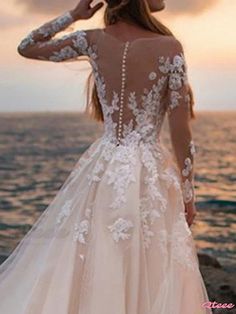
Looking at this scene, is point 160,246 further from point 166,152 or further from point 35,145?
Answer: point 35,145

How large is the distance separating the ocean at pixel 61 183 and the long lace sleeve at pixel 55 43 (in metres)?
0.46

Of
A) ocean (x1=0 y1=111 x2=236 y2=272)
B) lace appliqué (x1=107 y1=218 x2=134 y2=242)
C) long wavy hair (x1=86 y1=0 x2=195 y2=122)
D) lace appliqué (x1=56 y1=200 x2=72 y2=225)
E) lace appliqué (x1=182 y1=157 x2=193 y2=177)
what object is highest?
long wavy hair (x1=86 y1=0 x2=195 y2=122)

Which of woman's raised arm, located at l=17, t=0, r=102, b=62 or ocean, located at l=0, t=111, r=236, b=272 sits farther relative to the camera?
ocean, located at l=0, t=111, r=236, b=272

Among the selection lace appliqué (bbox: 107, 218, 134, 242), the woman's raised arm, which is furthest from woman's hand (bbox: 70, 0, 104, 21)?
lace appliqué (bbox: 107, 218, 134, 242)

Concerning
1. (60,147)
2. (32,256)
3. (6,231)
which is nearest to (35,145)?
(60,147)

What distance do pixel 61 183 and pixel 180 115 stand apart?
26077 millimetres

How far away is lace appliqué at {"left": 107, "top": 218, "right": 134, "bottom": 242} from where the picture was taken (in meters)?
4.16

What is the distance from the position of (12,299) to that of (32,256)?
0.89ft

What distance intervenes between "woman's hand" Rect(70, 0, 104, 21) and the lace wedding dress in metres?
0.05

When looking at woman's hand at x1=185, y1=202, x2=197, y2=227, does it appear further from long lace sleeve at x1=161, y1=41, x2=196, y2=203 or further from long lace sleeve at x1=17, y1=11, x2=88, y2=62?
long lace sleeve at x1=17, y1=11, x2=88, y2=62

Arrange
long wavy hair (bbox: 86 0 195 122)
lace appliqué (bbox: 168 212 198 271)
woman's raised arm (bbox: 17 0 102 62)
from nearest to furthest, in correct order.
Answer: long wavy hair (bbox: 86 0 195 122) → lace appliqué (bbox: 168 212 198 271) → woman's raised arm (bbox: 17 0 102 62)

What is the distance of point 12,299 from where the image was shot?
439cm

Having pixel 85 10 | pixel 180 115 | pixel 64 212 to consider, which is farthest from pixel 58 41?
pixel 64 212
